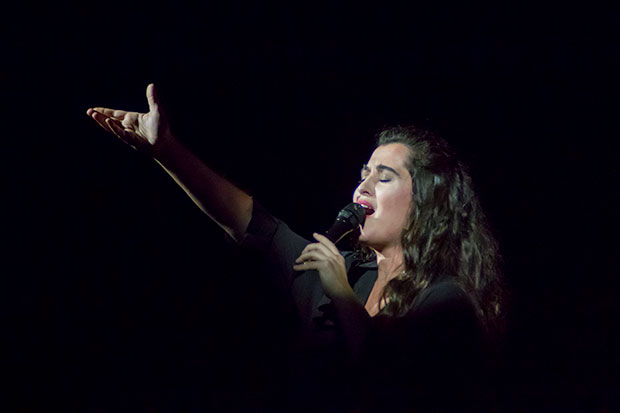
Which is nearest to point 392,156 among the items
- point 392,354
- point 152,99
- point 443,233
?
point 443,233

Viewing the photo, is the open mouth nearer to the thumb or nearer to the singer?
the singer

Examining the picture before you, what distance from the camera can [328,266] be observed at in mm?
1353

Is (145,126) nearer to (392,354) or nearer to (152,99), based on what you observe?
(152,99)

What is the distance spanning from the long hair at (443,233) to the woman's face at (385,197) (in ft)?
0.10

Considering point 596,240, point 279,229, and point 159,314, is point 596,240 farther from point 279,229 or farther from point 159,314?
point 159,314

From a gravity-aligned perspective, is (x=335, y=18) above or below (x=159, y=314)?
above

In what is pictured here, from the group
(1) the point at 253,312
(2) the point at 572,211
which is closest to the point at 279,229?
(1) the point at 253,312

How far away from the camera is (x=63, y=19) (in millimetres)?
2326

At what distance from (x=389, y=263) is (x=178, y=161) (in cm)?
75

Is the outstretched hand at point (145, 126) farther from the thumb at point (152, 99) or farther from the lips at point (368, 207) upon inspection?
the lips at point (368, 207)

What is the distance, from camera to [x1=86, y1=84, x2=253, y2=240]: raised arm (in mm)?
1389

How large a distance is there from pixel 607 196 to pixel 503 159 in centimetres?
53

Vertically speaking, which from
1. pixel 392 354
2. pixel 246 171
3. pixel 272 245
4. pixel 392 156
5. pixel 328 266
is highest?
pixel 246 171

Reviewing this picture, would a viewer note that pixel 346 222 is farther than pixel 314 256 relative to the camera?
Yes
